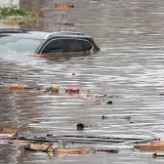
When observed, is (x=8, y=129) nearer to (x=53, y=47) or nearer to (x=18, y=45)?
(x=18, y=45)

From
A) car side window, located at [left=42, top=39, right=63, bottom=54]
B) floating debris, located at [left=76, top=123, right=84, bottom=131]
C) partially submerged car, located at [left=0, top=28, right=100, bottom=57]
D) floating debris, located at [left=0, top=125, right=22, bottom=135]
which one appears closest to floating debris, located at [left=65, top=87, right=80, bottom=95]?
floating debris, located at [left=76, top=123, right=84, bottom=131]

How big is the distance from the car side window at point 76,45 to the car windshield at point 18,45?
1.13 metres

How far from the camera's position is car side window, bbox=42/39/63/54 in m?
27.8

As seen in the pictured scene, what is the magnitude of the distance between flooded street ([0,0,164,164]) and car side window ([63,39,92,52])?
1.63 ft

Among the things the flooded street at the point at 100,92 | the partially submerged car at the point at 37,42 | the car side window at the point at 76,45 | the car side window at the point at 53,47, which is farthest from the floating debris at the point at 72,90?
the car side window at the point at 76,45

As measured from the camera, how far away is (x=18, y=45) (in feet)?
90.0

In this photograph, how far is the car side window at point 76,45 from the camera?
28469mm

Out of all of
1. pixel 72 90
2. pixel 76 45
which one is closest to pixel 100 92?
pixel 72 90

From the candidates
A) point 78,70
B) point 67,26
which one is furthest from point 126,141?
point 67,26

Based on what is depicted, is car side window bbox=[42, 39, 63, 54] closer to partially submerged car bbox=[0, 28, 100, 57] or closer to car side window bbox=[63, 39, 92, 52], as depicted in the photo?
partially submerged car bbox=[0, 28, 100, 57]

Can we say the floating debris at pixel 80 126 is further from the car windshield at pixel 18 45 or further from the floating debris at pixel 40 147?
the car windshield at pixel 18 45

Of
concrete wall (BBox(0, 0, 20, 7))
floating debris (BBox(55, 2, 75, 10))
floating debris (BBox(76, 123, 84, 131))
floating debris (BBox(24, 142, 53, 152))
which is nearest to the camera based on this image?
floating debris (BBox(24, 142, 53, 152))

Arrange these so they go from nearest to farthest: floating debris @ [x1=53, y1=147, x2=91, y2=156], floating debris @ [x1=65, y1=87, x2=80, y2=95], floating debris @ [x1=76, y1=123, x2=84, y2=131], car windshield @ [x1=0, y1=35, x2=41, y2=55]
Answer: floating debris @ [x1=53, y1=147, x2=91, y2=156]
floating debris @ [x1=76, y1=123, x2=84, y2=131]
floating debris @ [x1=65, y1=87, x2=80, y2=95]
car windshield @ [x1=0, y1=35, x2=41, y2=55]

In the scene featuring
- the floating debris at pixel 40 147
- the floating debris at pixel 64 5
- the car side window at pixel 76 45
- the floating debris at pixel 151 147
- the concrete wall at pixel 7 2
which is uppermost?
the floating debris at pixel 40 147
